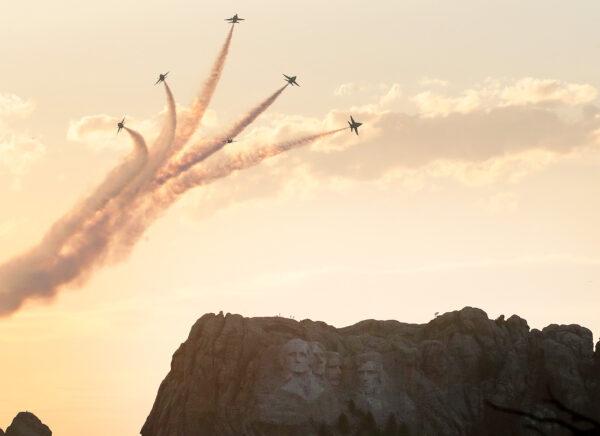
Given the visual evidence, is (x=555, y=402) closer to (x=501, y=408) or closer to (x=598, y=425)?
(x=598, y=425)

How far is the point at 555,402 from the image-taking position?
11758mm

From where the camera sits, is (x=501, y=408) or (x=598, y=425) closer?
(x=598, y=425)

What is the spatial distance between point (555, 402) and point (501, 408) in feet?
4.94

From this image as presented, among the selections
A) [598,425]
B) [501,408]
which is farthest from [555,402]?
[501,408]

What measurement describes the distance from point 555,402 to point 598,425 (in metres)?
0.52

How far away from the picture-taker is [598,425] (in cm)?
1155

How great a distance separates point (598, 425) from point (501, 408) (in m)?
1.81

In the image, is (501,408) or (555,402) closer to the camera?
(555,402)

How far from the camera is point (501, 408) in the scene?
13.2m
